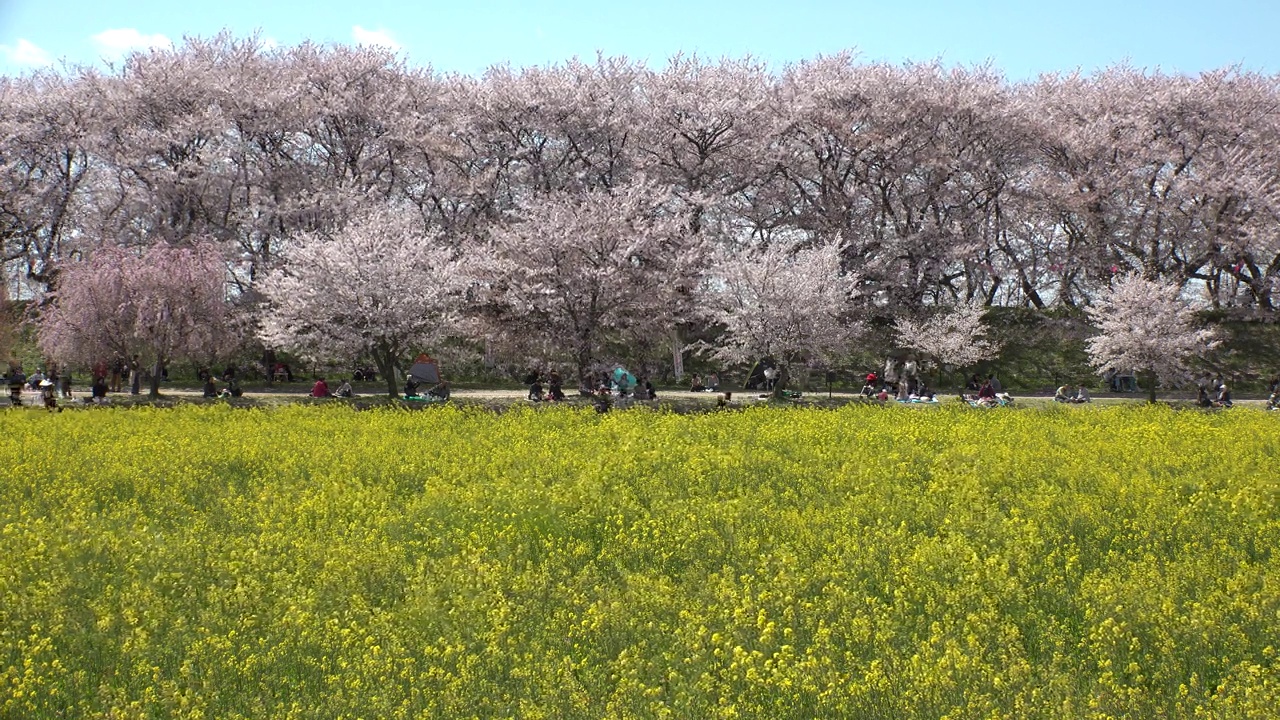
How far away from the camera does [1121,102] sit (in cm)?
4903

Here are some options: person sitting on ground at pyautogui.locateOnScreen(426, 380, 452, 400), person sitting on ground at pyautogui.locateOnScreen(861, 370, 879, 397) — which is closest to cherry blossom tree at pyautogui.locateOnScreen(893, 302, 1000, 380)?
person sitting on ground at pyautogui.locateOnScreen(861, 370, 879, 397)

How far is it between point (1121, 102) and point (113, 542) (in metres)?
49.8

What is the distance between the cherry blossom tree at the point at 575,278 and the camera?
124 feet

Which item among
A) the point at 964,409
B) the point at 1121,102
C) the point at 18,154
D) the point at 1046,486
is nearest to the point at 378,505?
the point at 1046,486

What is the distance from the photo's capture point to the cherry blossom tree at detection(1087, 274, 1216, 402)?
35.7 metres

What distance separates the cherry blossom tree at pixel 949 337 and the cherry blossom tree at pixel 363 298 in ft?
64.6

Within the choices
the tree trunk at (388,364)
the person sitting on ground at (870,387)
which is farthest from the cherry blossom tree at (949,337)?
the tree trunk at (388,364)

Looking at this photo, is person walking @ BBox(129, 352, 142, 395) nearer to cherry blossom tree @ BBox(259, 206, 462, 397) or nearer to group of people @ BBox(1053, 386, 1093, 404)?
cherry blossom tree @ BBox(259, 206, 462, 397)

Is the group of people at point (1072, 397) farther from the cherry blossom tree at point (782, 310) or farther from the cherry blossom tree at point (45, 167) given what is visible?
the cherry blossom tree at point (45, 167)

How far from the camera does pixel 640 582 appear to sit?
9859 mm

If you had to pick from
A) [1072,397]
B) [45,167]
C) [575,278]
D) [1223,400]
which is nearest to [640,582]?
[575,278]

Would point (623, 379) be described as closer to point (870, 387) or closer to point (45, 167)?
point (870, 387)

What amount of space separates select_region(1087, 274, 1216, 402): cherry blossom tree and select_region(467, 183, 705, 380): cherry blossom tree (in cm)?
1628

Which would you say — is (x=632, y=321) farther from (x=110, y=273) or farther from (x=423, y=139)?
(x=110, y=273)
